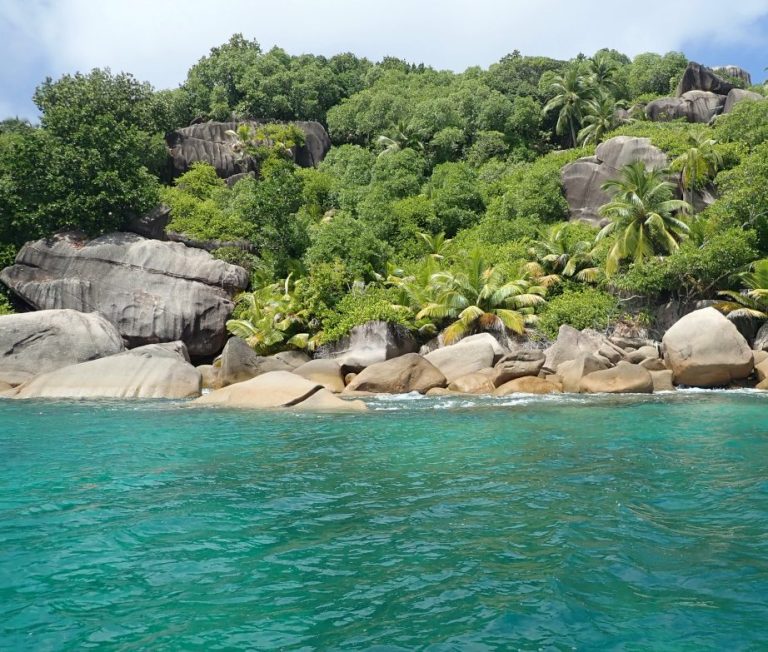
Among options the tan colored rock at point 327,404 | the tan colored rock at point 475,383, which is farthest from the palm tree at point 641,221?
the tan colored rock at point 327,404

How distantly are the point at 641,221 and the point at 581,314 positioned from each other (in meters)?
6.33

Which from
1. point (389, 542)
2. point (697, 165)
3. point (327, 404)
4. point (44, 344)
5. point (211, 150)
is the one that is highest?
point (211, 150)

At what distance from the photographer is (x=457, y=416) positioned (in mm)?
15812

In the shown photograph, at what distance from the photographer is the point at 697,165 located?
34.5 metres

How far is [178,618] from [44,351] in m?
22.1

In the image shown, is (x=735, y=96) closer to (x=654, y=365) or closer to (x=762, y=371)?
(x=762, y=371)

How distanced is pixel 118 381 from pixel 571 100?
1612 inches

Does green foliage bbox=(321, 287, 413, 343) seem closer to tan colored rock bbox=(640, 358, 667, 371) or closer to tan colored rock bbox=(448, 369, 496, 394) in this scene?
tan colored rock bbox=(448, 369, 496, 394)

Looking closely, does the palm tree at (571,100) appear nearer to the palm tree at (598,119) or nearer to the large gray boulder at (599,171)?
the palm tree at (598,119)

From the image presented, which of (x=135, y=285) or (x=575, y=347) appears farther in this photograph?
(x=135, y=285)

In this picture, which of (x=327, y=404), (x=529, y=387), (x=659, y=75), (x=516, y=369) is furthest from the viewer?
(x=659, y=75)

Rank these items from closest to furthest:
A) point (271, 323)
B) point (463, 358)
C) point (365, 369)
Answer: point (365, 369), point (463, 358), point (271, 323)

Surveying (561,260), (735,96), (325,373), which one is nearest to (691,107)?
(735,96)

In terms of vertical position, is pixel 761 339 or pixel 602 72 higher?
pixel 602 72
